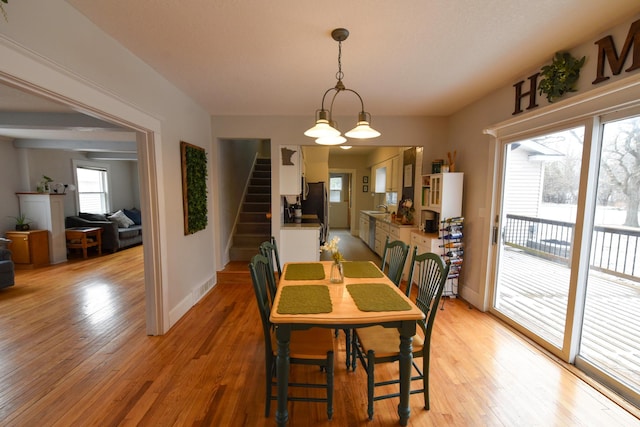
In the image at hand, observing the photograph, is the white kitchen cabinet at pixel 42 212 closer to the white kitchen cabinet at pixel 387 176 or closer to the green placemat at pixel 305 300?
the green placemat at pixel 305 300

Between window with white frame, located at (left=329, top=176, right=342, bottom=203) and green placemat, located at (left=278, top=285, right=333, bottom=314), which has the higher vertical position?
window with white frame, located at (left=329, top=176, right=342, bottom=203)

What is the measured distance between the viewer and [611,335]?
2.01m

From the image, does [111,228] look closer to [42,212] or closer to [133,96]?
[42,212]

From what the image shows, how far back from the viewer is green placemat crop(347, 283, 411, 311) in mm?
1590

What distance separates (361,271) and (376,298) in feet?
1.94

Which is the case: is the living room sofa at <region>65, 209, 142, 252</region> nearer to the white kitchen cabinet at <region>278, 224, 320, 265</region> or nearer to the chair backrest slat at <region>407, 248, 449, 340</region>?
the white kitchen cabinet at <region>278, 224, 320, 265</region>

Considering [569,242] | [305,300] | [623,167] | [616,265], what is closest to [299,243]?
[305,300]

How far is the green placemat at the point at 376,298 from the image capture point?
62.6 inches

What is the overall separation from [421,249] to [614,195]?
2.02m

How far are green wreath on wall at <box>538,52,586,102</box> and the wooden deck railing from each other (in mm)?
1113

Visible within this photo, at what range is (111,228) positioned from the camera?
5902 mm

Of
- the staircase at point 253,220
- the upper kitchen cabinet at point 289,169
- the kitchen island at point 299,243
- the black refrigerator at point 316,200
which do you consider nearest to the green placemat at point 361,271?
the kitchen island at point 299,243

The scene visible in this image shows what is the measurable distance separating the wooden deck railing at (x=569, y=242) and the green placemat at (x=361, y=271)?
1.65m

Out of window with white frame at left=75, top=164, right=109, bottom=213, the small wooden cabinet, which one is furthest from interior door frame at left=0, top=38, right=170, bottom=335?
window with white frame at left=75, top=164, right=109, bottom=213
